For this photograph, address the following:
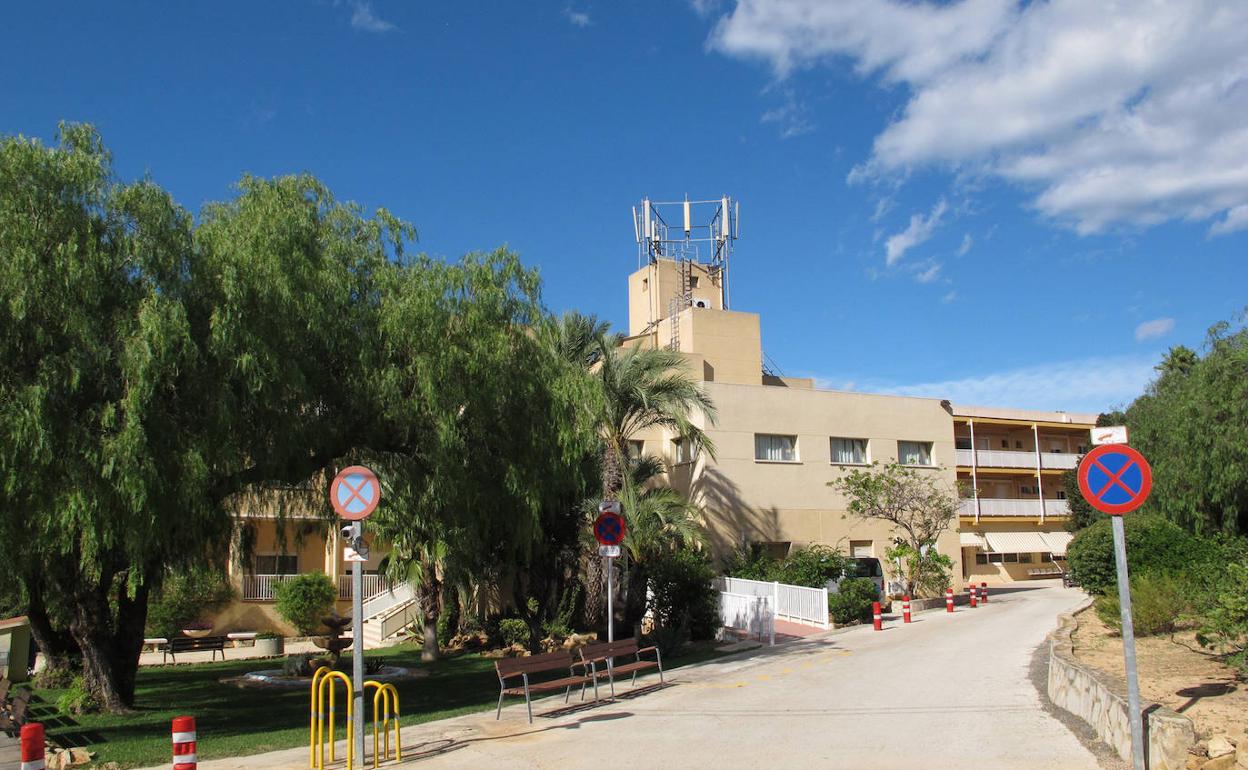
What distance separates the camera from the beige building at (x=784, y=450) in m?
33.6

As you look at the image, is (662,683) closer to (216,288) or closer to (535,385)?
(535,385)

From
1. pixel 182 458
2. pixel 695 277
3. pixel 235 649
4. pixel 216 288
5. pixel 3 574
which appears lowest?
pixel 235 649

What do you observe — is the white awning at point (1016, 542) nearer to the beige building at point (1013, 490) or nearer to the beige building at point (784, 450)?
the beige building at point (1013, 490)

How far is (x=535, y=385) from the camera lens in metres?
16.0

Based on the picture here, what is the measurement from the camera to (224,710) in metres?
15.6

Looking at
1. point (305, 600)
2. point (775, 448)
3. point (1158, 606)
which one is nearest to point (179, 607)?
point (305, 600)

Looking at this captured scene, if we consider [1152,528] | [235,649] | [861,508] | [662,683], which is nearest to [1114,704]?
[662,683]

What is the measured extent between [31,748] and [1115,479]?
8.70 metres

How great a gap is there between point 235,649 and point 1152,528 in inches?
998

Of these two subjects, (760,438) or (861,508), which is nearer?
(861,508)

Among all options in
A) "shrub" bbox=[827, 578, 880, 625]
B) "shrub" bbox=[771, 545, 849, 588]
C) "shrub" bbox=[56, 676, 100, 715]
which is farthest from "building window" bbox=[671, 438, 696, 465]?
"shrub" bbox=[56, 676, 100, 715]

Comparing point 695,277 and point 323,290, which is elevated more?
point 695,277

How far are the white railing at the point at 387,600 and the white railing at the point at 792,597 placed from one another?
13158 millimetres

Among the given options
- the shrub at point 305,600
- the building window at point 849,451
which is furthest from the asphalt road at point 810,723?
the shrub at point 305,600
